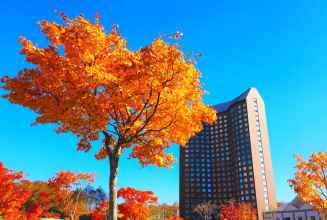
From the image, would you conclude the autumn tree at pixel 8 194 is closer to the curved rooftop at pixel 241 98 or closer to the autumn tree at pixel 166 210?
the autumn tree at pixel 166 210

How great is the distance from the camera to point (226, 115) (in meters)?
100

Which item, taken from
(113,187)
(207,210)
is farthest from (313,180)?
(207,210)

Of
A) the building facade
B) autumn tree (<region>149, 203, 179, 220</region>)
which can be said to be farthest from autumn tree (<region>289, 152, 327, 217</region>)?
autumn tree (<region>149, 203, 179, 220</region>)

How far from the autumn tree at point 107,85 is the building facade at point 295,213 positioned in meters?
60.3

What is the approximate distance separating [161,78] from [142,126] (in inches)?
81.1

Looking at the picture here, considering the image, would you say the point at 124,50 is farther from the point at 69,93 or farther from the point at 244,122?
the point at 244,122

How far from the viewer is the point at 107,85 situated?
7.36 m

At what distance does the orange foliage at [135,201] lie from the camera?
3400 cm

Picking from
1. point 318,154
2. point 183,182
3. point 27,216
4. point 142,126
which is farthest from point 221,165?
point 142,126

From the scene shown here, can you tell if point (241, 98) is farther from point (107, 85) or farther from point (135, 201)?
point (107, 85)

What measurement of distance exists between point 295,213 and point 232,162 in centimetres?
2928

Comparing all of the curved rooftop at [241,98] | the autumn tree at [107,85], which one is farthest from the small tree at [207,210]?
the autumn tree at [107,85]

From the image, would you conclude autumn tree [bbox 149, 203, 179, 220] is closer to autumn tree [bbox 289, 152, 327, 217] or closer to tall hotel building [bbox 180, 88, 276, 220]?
tall hotel building [bbox 180, 88, 276, 220]

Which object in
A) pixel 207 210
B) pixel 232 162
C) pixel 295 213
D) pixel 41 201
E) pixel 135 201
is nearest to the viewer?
pixel 135 201
